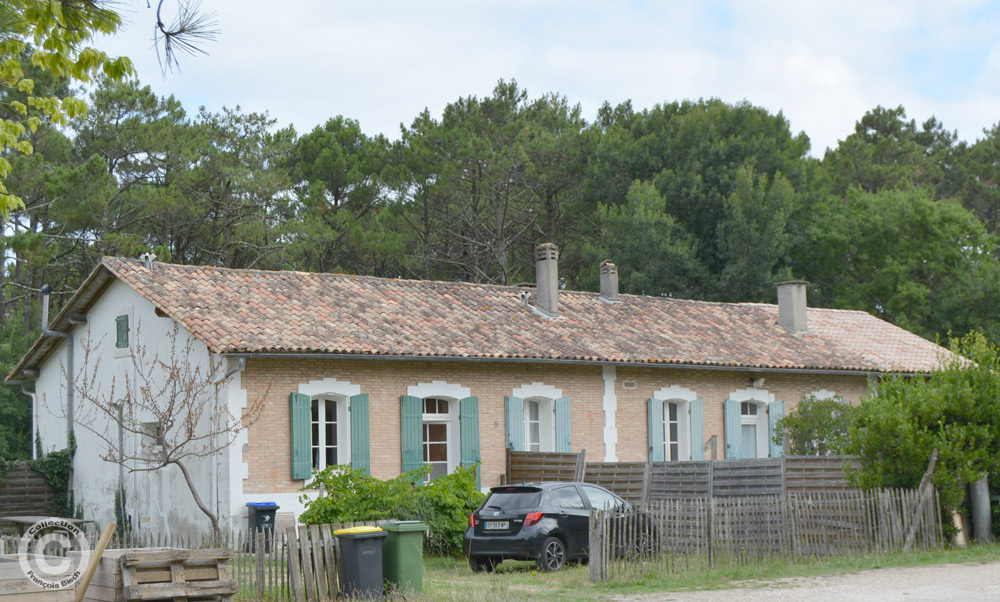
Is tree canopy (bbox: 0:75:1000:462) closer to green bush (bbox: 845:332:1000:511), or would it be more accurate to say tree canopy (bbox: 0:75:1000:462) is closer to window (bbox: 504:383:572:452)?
window (bbox: 504:383:572:452)

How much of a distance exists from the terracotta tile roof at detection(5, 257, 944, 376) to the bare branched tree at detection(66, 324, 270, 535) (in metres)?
0.86

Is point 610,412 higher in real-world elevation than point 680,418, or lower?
higher

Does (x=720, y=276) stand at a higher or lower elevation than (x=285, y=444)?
higher

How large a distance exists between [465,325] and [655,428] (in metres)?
4.65

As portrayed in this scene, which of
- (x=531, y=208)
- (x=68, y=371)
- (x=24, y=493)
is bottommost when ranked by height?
(x=24, y=493)

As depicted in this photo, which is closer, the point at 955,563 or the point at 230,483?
the point at 955,563

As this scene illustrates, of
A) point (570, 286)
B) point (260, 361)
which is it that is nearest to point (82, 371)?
point (260, 361)

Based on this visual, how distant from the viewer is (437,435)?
2069cm

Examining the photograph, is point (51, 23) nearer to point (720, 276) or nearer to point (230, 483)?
point (230, 483)

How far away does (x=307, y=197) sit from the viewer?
126 ft

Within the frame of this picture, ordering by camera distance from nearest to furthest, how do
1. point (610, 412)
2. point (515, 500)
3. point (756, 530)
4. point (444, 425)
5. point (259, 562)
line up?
point (259, 562)
point (756, 530)
point (515, 500)
point (444, 425)
point (610, 412)

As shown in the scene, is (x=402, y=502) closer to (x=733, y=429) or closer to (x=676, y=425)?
(x=676, y=425)

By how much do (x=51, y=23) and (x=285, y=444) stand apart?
30.9 ft

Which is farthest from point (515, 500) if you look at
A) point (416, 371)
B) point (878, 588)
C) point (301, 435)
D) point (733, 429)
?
point (733, 429)
